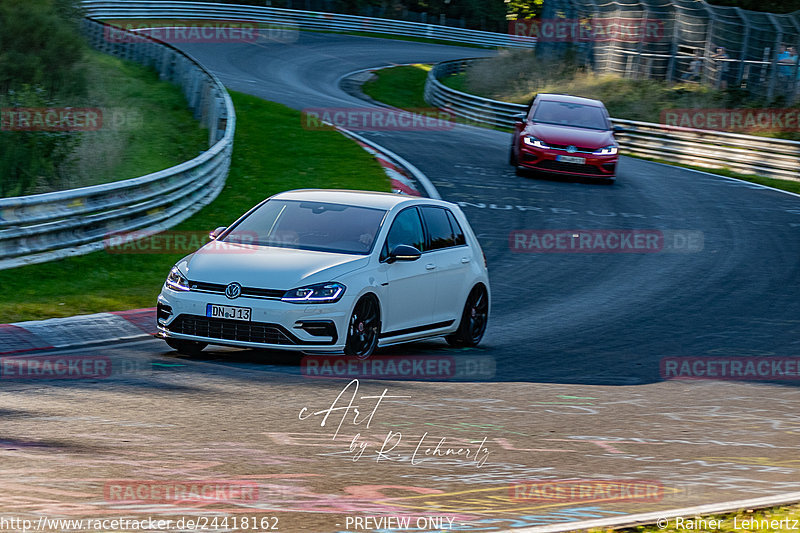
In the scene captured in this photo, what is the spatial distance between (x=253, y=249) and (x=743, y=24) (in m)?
28.2

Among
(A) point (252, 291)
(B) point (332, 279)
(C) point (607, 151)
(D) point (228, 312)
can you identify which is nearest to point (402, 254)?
(B) point (332, 279)

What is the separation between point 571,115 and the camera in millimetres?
25625

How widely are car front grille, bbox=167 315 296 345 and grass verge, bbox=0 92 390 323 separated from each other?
7.34 feet

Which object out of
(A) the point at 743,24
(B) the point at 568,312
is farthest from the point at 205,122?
(A) the point at 743,24

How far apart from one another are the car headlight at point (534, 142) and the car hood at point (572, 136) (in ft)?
0.23

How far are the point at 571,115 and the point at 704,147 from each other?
20.5 feet

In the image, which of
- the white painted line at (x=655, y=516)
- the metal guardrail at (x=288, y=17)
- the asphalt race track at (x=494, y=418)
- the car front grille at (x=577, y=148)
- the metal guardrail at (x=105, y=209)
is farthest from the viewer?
the metal guardrail at (x=288, y=17)

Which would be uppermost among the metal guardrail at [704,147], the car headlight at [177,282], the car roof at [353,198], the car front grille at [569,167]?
the car roof at [353,198]

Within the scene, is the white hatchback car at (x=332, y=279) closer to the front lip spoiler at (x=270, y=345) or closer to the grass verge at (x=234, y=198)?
the front lip spoiler at (x=270, y=345)

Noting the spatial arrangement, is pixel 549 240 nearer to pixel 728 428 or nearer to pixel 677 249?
pixel 677 249

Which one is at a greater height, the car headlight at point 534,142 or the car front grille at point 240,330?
the car front grille at point 240,330

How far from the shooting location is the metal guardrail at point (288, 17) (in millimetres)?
53103

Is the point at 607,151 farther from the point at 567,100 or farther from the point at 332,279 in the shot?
the point at 332,279

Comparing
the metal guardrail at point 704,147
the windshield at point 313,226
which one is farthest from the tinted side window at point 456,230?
the metal guardrail at point 704,147
